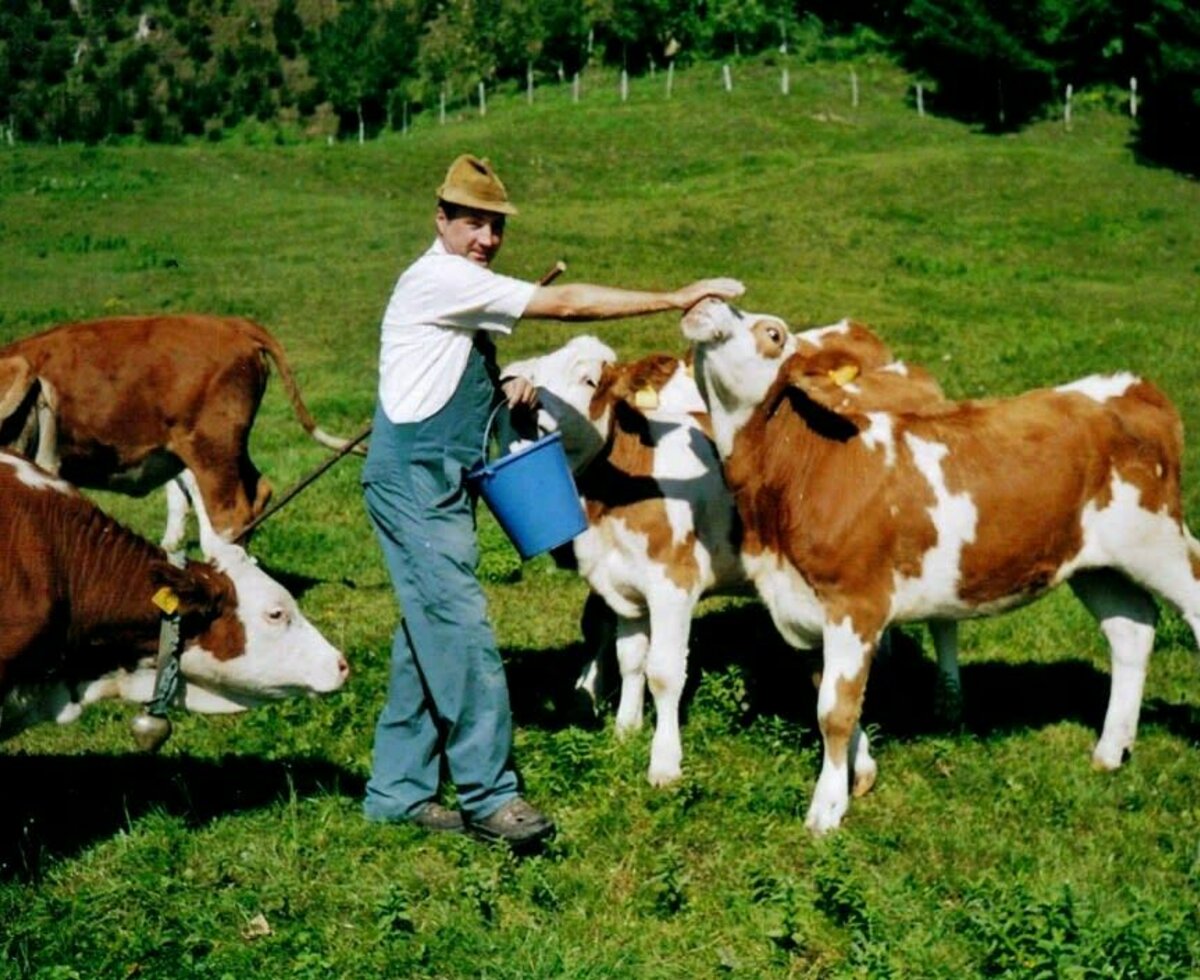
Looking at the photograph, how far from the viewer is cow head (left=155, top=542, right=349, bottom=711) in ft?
21.3

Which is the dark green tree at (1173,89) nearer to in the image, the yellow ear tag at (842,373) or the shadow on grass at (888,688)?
the shadow on grass at (888,688)

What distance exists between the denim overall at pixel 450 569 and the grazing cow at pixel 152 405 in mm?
4123

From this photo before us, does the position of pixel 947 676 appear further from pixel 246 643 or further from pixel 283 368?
pixel 283 368

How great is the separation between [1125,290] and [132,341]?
692 inches

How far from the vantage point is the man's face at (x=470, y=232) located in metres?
6.23

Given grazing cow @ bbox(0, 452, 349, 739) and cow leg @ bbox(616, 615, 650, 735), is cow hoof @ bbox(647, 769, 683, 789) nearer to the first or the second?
cow leg @ bbox(616, 615, 650, 735)

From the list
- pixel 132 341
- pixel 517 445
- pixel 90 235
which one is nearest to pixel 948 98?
pixel 90 235

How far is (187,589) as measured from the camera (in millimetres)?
6348

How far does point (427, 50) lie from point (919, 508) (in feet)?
175

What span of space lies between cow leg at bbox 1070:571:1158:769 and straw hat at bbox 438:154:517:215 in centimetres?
346

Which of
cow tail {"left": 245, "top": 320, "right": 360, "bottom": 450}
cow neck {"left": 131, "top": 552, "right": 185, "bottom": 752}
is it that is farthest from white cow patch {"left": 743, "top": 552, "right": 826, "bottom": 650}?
cow tail {"left": 245, "top": 320, "right": 360, "bottom": 450}

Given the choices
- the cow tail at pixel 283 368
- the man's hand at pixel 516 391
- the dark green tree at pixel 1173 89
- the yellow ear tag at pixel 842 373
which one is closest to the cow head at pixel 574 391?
the man's hand at pixel 516 391

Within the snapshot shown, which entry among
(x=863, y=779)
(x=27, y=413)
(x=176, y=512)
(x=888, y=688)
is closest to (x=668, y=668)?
(x=863, y=779)

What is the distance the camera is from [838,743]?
6.75 meters
